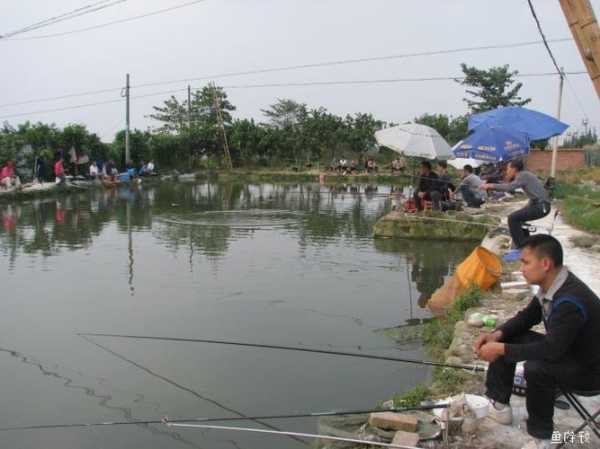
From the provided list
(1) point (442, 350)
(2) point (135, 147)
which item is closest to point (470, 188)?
(1) point (442, 350)

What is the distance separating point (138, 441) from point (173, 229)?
10055mm

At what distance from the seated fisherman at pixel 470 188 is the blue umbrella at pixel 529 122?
1193 millimetres

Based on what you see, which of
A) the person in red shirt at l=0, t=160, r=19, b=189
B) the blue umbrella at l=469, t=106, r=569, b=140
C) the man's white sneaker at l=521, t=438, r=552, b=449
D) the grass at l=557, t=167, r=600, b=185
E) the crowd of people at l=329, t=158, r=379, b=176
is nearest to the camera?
the man's white sneaker at l=521, t=438, r=552, b=449

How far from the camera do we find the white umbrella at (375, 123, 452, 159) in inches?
477

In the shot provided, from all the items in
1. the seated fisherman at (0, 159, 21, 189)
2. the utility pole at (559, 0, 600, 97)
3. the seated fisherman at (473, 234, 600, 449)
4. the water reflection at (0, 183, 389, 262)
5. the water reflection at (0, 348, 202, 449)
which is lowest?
the water reflection at (0, 348, 202, 449)

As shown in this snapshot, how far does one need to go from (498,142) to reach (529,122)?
780mm

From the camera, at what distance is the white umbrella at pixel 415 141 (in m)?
12.1

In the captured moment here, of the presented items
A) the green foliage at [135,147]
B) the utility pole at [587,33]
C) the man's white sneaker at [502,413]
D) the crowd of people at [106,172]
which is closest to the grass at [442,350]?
the man's white sneaker at [502,413]

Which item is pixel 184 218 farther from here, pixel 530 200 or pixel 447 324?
pixel 447 324

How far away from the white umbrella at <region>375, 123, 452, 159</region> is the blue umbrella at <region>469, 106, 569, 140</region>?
1.38 m

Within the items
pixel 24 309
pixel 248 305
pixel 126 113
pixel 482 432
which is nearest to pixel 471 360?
pixel 482 432

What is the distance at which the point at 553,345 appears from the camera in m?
2.98

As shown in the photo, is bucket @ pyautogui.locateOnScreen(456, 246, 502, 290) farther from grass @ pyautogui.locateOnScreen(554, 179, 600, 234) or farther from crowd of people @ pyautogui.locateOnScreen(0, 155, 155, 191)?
crowd of people @ pyautogui.locateOnScreen(0, 155, 155, 191)

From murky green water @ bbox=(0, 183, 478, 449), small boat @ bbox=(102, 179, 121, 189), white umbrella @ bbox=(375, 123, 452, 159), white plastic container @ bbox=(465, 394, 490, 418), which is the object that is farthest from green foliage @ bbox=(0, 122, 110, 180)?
white plastic container @ bbox=(465, 394, 490, 418)
